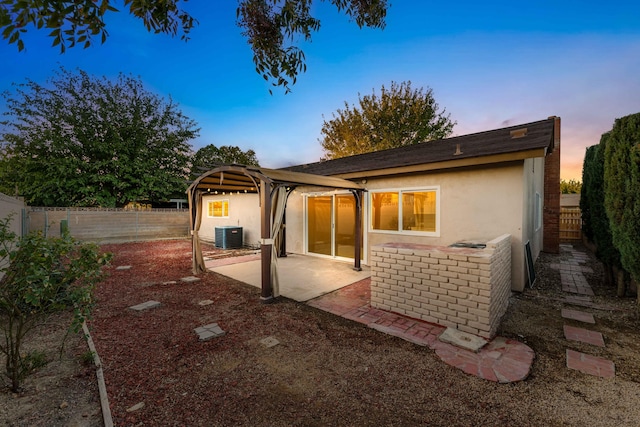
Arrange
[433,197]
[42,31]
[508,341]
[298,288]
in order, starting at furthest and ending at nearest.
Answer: [433,197] < [298,288] < [508,341] < [42,31]

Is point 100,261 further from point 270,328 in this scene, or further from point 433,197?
point 433,197

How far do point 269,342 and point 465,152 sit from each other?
16.8 ft

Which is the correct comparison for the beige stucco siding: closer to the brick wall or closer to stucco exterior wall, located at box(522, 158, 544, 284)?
stucco exterior wall, located at box(522, 158, 544, 284)

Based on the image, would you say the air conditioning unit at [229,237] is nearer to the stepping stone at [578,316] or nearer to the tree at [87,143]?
the tree at [87,143]

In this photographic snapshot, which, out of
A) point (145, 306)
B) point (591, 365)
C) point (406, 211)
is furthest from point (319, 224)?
point (591, 365)

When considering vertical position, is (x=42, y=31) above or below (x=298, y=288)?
above

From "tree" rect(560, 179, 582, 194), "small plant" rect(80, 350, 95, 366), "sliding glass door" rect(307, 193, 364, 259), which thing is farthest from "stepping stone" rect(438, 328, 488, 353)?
"tree" rect(560, 179, 582, 194)

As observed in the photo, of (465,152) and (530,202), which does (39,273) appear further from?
(530,202)

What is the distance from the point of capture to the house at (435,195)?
192 inches

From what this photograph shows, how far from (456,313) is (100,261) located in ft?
13.5

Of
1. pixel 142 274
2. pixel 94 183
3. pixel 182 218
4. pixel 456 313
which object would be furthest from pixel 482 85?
pixel 94 183

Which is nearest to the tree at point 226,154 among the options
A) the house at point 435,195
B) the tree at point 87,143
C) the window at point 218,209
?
the tree at point 87,143

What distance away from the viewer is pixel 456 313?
3.43m

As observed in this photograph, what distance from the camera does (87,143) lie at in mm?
15695
